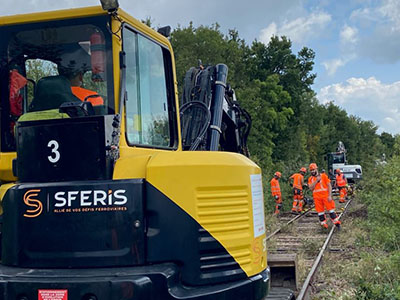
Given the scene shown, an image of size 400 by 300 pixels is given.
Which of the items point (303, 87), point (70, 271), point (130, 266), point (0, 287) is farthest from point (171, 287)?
point (303, 87)

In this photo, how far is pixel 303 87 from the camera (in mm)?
48062

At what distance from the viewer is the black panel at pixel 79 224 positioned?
139 inches

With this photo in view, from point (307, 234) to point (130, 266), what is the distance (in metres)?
12.0

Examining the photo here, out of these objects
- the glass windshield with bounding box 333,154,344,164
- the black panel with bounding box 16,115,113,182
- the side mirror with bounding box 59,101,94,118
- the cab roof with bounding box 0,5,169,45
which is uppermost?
→ the cab roof with bounding box 0,5,169,45

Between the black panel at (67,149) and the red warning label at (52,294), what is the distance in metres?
0.77

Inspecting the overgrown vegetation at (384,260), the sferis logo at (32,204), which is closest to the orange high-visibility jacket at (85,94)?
the sferis logo at (32,204)

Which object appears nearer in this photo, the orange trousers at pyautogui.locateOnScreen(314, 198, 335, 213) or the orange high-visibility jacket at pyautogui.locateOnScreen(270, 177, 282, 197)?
the orange trousers at pyautogui.locateOnScreen(314, 198, 335, 213)

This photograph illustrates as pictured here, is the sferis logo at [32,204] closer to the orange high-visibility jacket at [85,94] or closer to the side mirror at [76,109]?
the side mirror at [76,109]

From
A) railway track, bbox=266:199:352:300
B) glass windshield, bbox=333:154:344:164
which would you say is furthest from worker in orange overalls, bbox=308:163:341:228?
glass windshield, bbox=333:154:344:164

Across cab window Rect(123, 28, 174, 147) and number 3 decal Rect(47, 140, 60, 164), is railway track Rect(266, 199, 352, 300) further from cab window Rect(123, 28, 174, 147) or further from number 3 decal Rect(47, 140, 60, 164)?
number 3 decal Rect(47, 140, 60, 164)

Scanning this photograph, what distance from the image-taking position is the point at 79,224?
3.56 m

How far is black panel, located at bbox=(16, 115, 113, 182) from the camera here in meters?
3.60

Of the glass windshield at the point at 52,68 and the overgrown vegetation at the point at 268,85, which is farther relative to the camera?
the overgrown vegetation at the point at 268,85

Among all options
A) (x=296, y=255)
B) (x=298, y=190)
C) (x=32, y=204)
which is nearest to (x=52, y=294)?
(x=32, y=204)
